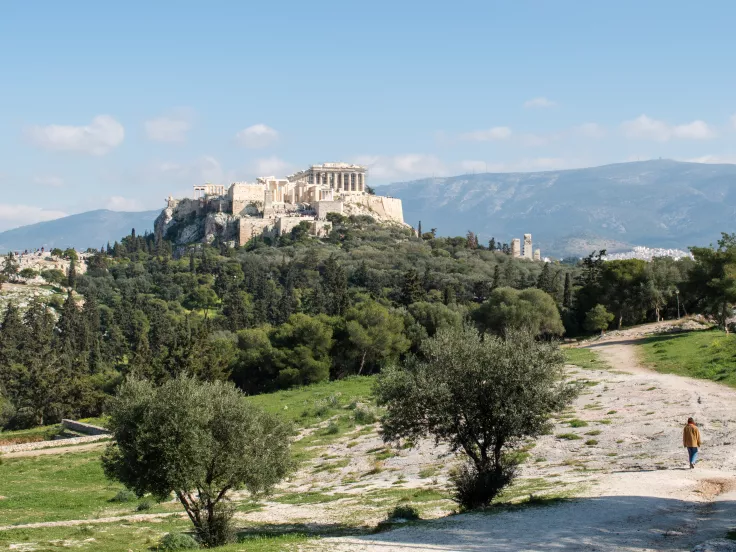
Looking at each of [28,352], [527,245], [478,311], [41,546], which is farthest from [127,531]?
[527,245]

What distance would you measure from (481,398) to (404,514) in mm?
3567

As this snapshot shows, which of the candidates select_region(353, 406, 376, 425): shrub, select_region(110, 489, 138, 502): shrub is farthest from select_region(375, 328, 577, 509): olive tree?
select_region(353, 406, 376, 425): shrub

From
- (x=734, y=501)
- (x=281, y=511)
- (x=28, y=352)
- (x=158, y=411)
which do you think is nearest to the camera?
(x=734, y=501)

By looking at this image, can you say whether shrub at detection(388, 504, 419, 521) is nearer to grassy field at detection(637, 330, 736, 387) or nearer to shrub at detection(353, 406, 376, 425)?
grassy field at detection(637, 330, 736, 387)

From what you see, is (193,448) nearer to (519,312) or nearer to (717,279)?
(717,279)

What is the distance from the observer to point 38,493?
1272 inches

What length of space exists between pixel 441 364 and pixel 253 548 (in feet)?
23.4

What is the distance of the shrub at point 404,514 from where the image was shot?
71.1 feet

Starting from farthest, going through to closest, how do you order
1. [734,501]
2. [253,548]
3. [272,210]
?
[272,210], [734,501], [253,548]

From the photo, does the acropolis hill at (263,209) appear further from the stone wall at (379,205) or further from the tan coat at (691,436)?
the tan coat at (691,436)

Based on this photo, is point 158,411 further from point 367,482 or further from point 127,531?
point 367,482

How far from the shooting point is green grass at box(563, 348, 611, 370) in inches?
1864

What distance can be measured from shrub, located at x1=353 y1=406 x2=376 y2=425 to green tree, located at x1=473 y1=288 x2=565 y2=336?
1101 inches

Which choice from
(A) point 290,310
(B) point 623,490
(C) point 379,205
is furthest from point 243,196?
(B) point 623,490
